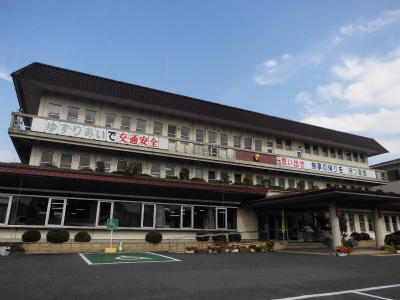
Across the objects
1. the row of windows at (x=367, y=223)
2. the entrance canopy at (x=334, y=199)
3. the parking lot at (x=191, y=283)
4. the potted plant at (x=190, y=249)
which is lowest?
the parking lot at (x=191, y=283)

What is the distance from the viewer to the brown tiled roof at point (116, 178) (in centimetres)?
1723

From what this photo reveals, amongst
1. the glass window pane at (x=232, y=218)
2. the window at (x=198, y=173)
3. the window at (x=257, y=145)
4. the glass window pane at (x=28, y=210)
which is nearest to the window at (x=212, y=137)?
the window at (x=198, y=173)

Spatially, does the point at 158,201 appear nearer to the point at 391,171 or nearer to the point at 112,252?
the point at 112,252

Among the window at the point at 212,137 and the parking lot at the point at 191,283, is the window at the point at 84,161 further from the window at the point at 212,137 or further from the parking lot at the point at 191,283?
the parking lot at the point at 191,283

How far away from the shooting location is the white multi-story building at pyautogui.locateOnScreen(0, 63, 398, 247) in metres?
18.4

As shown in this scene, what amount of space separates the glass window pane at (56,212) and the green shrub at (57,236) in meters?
1.73

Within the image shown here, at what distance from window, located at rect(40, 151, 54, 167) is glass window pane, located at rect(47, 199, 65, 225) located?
3295 mm

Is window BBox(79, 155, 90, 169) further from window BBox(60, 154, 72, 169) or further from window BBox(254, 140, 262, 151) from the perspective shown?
window BBox(254, 140, 262, 151)

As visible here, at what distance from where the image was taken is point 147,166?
918 inches

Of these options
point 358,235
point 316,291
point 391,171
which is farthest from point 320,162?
point 316,291

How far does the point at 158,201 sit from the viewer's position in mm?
21312

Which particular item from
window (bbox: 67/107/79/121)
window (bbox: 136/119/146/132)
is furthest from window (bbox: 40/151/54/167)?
window (bbox: 136/119/146/132)

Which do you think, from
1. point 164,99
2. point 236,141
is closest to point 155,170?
point 164,99

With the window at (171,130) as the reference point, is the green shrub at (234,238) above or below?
below
